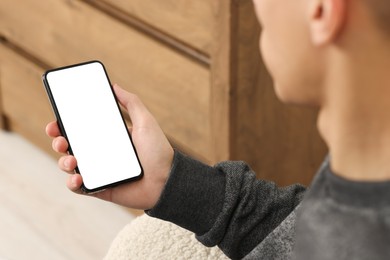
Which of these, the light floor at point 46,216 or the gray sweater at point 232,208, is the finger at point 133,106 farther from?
the light floor at point 46,216

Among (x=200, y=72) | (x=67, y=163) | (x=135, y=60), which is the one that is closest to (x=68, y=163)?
(x=67, y=163)

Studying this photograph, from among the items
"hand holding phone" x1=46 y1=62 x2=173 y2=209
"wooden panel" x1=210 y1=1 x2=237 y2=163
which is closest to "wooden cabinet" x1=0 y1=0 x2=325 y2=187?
"wooden panel" x1=210 y1=1 x2=237 y2=163

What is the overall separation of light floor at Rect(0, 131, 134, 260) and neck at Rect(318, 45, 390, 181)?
1306 mm

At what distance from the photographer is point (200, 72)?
5.05ft

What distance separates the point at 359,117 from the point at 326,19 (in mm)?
78

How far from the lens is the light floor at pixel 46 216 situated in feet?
6.17

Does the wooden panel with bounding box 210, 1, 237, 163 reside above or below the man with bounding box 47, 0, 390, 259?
below

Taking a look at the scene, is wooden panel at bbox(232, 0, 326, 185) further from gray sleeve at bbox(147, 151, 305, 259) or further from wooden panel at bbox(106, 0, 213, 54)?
gray sleeve at bbox(147, 151, 305, 259)

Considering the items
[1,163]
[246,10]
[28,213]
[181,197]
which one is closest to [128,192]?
[181,197]

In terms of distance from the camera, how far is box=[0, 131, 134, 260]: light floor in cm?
188

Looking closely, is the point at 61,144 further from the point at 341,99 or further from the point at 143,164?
the point at 341,99

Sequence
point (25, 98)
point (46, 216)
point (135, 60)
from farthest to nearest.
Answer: point (25, 98), point (46, 216), point (135, 60)

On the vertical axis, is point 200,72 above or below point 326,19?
below

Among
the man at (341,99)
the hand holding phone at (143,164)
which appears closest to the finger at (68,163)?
the hand holding phone at (143,164)
